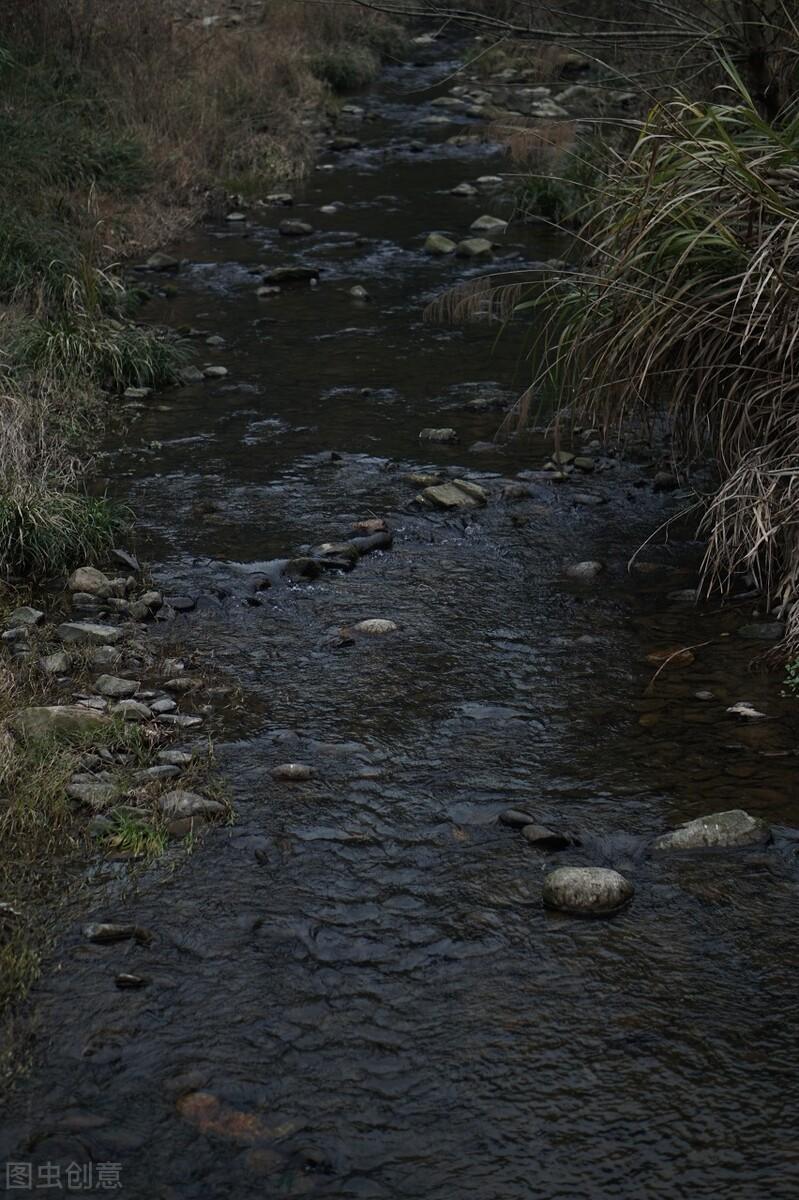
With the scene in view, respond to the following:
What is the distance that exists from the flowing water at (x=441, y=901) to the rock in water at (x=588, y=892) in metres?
0.05

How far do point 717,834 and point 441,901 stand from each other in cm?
81

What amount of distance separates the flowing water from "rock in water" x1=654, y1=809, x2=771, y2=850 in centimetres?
4

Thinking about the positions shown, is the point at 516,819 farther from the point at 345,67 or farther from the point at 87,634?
the point at 345,67

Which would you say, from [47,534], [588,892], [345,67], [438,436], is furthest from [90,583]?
[345,67]

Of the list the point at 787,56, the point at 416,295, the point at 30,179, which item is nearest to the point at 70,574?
the point at 787,56

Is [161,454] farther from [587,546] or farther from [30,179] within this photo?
[30,179]

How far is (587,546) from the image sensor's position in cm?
595

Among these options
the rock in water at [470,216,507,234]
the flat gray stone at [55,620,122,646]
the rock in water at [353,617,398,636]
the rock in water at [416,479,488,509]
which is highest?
the flat gray stone at [55,620,122,646]

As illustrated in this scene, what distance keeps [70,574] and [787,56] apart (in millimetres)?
3988

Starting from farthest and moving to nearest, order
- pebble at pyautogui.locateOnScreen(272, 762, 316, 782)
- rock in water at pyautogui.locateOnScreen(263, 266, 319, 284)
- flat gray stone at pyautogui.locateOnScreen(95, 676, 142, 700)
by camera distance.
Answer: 1. rock in water at pyautogui.locateOnScreen(263, 266, 319, 284)
2. flat gray stone at pyautogui.locateOnScreen(95, 676, 142, 700)
3. pebble at pyautogui.locateOnScreen(272, 762, 316, 782)

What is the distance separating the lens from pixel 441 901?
3.59m

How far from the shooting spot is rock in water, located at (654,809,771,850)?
3.79 m

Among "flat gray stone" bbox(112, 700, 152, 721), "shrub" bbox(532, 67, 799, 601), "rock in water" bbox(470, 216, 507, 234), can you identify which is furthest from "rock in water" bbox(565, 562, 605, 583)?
"rock in water" bbox(470, 216, 507, 234)

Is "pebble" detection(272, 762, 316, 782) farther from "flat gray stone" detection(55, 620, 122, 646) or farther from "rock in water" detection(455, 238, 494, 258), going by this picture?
"rock in water" detection(455, 238, 494, 258)
